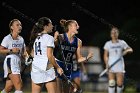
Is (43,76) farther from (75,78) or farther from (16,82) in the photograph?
(75,78)

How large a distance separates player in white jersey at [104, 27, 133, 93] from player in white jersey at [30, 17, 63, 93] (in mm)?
6073

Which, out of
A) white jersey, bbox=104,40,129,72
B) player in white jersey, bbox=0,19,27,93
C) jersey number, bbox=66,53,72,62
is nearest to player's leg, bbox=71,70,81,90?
jersey number, bbox=66,53,72,62

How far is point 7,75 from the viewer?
46.3 feet

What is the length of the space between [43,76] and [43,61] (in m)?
0.29

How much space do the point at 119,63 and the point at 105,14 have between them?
19899 millimetres

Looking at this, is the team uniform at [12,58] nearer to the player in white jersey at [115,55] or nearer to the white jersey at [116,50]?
the player in white jersey at [115,55]

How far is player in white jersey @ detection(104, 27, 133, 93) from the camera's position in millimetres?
17844

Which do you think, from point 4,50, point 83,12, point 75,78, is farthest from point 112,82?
point 83,12

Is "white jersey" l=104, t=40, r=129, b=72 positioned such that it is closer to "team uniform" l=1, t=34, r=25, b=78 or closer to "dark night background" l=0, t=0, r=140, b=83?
"team uniform" l=1, t=34, r=25, b=78

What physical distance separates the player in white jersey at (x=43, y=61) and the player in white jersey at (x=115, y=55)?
19.9 feet

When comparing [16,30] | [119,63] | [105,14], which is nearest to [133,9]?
[105,14]

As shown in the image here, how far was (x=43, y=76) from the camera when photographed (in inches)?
466

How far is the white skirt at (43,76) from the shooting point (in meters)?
11.8

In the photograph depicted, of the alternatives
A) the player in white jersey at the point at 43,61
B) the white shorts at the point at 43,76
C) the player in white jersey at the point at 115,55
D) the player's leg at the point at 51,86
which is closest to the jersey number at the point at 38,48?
the player in white jersey at the point at 43,61
